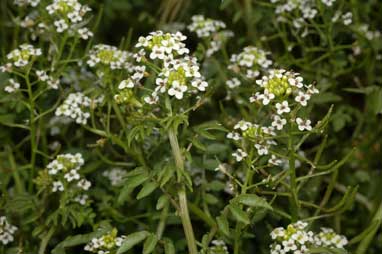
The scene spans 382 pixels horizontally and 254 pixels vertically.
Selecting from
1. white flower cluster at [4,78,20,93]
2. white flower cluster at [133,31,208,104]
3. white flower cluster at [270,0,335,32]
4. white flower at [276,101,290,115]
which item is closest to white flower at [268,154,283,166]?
white flower at [276,101,290,115]

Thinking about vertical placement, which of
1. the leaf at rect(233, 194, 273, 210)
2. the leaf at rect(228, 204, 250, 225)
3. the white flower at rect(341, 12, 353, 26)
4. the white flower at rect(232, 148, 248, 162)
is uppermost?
the white flower at rect(341, 12, 353, 26)

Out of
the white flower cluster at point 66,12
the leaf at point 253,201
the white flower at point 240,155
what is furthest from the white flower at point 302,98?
the white flower cluster at point 66,12

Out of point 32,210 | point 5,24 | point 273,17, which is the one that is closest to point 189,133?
point 32,210

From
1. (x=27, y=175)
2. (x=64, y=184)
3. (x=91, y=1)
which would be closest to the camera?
(x=64, y=184)

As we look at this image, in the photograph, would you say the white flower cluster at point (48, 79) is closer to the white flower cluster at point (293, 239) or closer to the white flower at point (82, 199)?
the white flower at point (82, 199)

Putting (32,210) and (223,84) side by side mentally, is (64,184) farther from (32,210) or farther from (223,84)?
(223,84)

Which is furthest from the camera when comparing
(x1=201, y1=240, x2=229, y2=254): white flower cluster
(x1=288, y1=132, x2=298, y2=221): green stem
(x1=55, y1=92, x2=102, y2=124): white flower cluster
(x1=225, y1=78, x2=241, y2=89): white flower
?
(x1=225, y1=78, x2=241, y2=89): white flower

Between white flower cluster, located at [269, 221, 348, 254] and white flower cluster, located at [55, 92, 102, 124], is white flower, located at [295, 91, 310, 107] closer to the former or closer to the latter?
white flower cluster, located at [269, 221, 348, 254]
